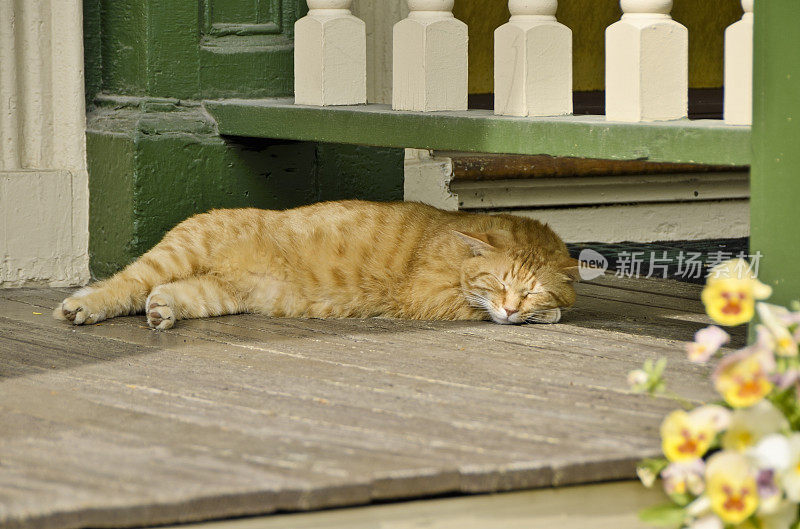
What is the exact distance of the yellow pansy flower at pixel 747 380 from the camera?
1.99 metres

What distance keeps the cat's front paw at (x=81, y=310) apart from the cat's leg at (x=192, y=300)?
0.17 metres

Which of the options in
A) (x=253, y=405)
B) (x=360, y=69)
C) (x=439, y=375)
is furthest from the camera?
(x=360, y=69)

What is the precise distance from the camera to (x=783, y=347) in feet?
6.77

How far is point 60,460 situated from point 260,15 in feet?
8.13

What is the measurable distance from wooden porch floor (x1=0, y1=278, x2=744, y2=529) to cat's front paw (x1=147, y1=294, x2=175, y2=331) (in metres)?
0.05

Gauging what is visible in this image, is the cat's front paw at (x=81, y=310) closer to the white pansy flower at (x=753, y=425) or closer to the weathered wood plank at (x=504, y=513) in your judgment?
the weathered wood plank at (x=504, y=513)

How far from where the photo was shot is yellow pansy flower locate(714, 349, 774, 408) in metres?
1.99

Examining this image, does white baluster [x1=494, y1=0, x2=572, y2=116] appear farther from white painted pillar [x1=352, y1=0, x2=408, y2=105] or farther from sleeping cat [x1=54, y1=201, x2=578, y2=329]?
white painted pillar [x1=352, y1=0, x2=408, y2=105]

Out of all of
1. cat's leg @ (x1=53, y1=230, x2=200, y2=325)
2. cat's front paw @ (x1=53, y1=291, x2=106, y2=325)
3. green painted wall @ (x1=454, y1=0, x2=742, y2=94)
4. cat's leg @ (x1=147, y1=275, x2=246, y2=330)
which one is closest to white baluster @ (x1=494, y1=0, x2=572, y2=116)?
cat's leg @ (x1=147, y1=275, x2=246, y2=330)

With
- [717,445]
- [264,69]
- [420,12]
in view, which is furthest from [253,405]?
[264,69]

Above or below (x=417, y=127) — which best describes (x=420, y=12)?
above

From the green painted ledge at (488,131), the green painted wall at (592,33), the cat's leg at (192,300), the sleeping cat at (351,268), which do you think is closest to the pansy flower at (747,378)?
the green painted ledge at (488,131)

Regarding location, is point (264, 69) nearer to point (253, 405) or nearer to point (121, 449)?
point (253, 405)

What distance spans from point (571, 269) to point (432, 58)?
83cm
